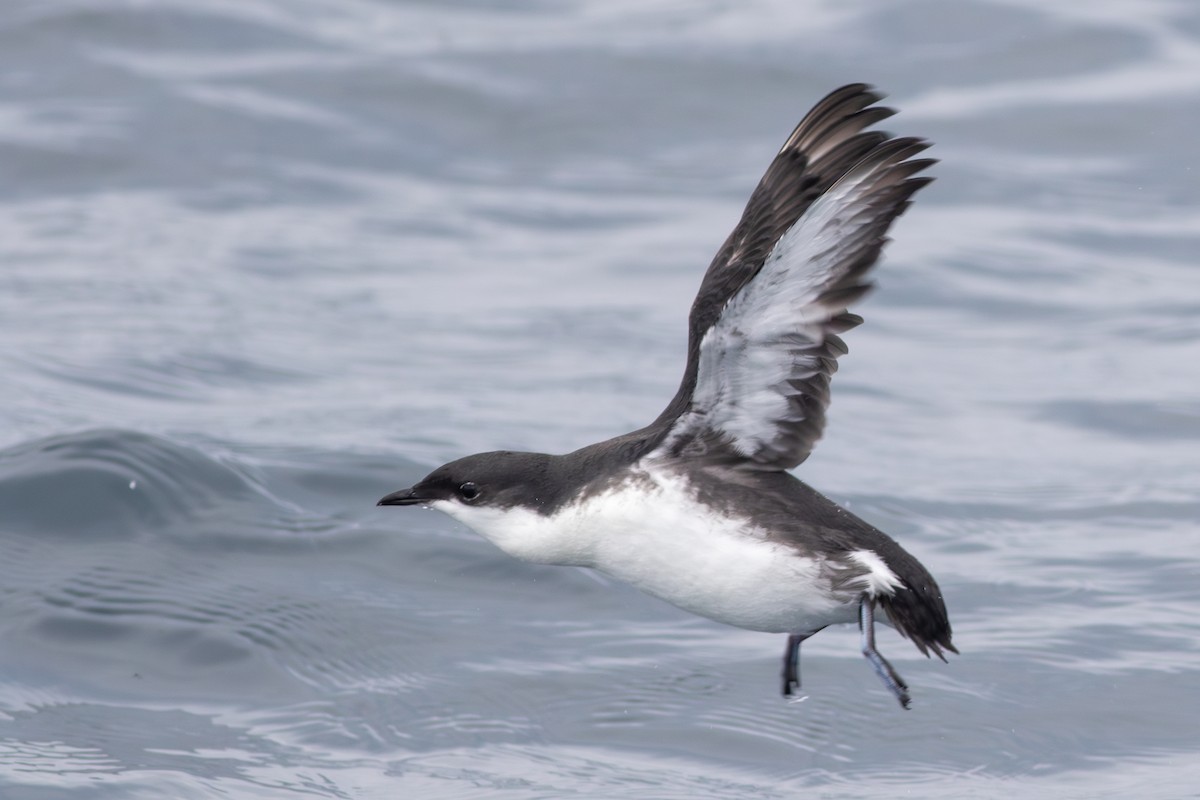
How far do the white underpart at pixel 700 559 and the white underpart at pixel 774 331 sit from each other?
0.29m

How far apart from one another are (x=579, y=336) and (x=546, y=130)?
4636 millimetres

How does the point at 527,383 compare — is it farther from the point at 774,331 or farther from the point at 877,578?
the point at 877,578

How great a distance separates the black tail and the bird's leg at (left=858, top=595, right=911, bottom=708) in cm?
5

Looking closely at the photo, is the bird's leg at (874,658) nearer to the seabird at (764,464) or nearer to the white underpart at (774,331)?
the seabird at (764,464)

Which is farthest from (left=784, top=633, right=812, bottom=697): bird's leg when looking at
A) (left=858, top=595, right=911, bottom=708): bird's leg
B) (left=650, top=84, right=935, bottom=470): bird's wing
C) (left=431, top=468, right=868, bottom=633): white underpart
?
(left=650, top=84, right=935, bottom=470): bird's wing

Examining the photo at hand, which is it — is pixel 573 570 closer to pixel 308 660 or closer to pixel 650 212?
pixel 308 660

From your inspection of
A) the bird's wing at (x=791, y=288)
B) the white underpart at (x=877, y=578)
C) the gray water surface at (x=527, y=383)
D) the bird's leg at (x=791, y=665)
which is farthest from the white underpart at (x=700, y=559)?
the gray water surface at (x=527, y=383)

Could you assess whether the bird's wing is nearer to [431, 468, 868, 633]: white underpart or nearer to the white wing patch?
the white wing patch

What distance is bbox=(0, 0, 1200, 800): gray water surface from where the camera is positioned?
8.59 metres

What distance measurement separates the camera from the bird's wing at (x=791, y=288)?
6145mm

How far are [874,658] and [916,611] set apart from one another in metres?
0.22

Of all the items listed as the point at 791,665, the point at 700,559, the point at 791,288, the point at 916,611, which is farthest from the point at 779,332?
the point at 791,665

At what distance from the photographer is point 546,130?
17.8 m

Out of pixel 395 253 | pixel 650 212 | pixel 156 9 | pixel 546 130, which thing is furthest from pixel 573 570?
pixel 156 9
